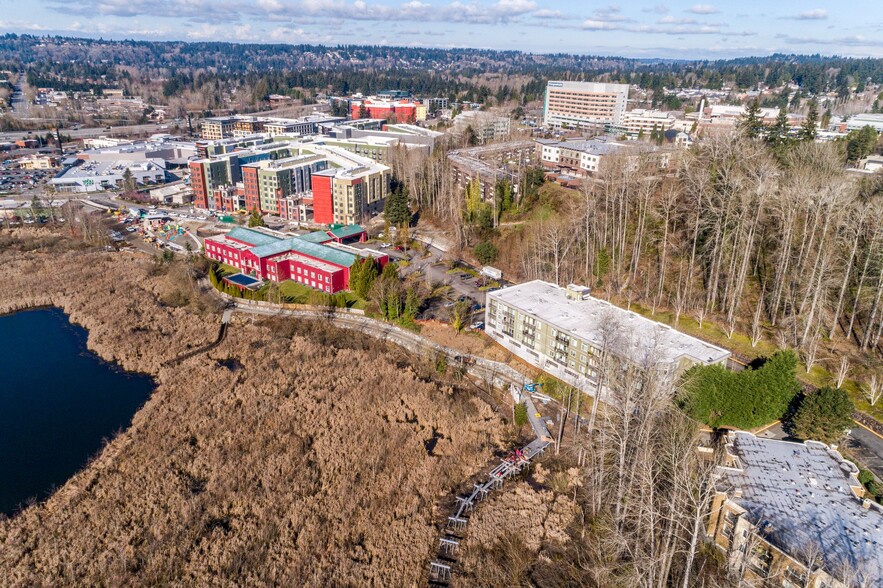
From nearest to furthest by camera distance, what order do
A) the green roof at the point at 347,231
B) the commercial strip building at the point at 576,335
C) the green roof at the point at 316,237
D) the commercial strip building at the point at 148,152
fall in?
the commercial strip building at the point at 576,335 < the green roof at the point at 316,237 < the green roof at the point at 347,231 < the commercial strip building at the point at 148,152

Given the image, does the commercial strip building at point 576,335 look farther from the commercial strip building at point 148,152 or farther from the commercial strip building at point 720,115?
the commercial strip building at point 148,152

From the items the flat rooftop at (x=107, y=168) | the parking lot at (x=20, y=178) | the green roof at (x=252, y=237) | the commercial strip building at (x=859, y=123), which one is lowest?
the parking lot at (x=20, y=178)

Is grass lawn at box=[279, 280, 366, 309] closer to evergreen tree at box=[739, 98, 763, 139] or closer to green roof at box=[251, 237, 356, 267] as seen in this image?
green roof at box=[251, 237, 356, 267]

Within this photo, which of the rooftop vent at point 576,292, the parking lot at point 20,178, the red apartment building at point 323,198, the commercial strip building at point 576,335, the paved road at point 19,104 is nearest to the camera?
the commercial strip building at point 576,335

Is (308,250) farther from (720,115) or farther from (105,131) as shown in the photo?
(105,131)

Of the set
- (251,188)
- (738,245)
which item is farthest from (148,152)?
(738,245)

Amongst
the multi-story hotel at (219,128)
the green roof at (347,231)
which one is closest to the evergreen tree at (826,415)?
the green roof at (347,231)

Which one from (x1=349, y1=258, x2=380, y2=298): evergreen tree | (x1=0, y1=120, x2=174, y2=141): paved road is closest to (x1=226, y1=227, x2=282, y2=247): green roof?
(x1=349, y1=258, x2=380, y2=298): evergreen tree
